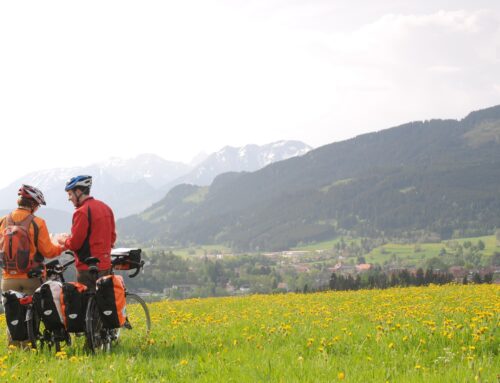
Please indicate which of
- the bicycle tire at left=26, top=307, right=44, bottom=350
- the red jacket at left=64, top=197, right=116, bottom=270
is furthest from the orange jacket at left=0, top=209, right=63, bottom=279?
the bicycle tire at left=26, top=307, right=44, bottom=350

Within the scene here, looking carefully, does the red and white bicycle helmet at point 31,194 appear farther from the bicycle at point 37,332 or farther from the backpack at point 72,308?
the backpack at point 72,308

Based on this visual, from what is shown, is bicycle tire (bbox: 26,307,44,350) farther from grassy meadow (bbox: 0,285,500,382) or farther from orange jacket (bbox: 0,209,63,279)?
orange jacket (bbox: 0,209,63,279)

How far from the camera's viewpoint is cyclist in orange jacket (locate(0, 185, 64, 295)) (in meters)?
9.62

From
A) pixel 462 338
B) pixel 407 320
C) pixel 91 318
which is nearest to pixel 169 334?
pixel 91 318

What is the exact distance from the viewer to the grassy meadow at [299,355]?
661cm

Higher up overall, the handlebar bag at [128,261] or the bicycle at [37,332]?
the handlebar bag at [128,261]

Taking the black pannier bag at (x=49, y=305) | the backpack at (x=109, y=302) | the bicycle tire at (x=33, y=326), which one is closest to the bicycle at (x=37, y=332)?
the bicycle tire at (x=33, y=326)

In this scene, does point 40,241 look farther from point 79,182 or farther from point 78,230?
point 79,182

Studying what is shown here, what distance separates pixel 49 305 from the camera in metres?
8.84

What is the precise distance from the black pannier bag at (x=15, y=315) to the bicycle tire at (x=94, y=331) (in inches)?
46.0

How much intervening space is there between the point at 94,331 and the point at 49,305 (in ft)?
2.83

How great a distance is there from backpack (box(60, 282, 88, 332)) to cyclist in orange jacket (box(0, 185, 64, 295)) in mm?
1028

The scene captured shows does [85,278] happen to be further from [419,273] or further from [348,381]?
[419,273]

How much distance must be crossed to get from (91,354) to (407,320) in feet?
19.4
